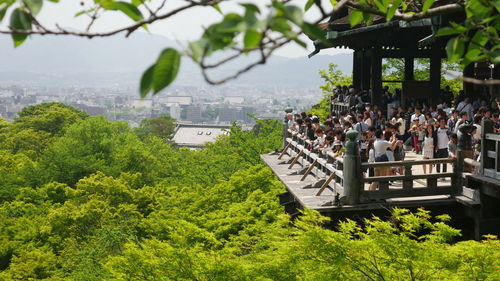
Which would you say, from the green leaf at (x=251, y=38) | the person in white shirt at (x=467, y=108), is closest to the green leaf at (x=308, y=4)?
the green leaf at (x=251, y=38)

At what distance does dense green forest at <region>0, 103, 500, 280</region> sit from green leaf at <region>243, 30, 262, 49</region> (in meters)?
6.87

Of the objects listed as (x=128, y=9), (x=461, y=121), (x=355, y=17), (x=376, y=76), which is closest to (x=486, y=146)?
(x=461, y=121)

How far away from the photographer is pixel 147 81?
2.32 meters

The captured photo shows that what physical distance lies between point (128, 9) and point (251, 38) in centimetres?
74

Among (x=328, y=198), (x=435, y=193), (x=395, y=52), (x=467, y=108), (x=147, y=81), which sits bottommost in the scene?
(x=328, y=198)

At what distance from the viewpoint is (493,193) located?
11406 mm

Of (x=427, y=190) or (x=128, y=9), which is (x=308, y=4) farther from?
(x=427, y=190)

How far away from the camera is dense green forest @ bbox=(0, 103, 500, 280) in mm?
9141

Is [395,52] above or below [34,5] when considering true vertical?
above

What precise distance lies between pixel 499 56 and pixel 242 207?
16.3 m

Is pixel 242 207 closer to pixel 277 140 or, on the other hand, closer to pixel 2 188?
pixel 277 140

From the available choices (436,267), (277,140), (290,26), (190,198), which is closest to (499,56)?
(290,26)

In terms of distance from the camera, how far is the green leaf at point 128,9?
287 cm

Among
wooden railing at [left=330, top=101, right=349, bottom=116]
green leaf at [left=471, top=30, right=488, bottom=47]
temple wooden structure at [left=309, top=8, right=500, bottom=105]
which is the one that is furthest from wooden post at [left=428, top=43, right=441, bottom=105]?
green leaf at [left=471, top=30, right=488, bottom=47]
